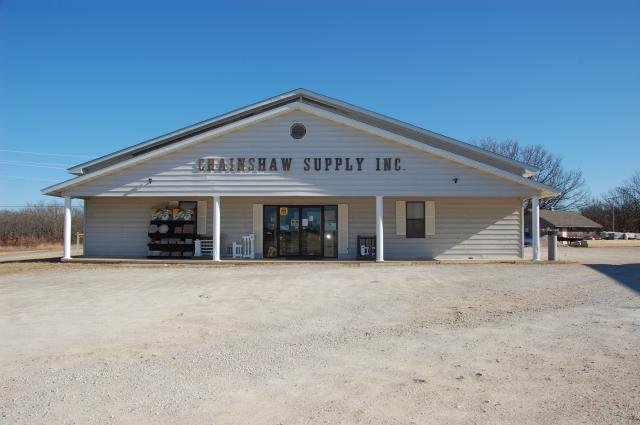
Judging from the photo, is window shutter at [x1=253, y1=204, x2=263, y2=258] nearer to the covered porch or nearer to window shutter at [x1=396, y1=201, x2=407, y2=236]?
the covered porch

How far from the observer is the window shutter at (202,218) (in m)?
19.2

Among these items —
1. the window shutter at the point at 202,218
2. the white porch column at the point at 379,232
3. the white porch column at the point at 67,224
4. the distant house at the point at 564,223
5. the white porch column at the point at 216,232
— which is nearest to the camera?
the white porch column at the point at 379,232

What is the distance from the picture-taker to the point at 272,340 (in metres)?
6.71

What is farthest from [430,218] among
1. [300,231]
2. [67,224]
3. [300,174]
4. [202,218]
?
[67,224]

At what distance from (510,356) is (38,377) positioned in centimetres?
497

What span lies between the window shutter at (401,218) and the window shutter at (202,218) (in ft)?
23.3

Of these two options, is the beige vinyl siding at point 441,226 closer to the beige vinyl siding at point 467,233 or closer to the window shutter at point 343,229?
the beige vinyl siding at point 467,233

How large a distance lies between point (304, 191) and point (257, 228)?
279cm

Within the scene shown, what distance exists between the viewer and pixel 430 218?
61.5 feet

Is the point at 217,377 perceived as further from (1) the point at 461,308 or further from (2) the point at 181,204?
(2) the point at 181,204

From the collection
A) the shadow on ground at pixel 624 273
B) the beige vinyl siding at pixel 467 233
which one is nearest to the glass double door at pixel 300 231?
the beige vinyl siding at pixel 467 233

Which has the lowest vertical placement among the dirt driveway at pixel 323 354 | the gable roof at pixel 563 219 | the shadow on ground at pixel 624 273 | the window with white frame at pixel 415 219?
the dirt driveway at pixel 323 354

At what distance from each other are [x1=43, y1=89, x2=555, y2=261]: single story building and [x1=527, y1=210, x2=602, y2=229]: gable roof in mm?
35188

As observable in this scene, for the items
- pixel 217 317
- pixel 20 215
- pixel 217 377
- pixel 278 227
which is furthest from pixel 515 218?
pixel 20 215
